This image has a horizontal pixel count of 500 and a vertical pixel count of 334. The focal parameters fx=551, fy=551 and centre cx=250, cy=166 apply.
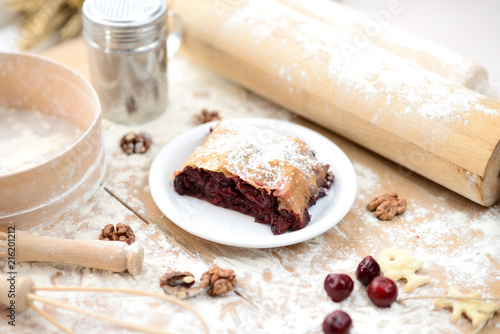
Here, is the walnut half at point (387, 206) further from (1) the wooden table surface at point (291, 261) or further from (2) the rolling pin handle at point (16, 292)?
(2) the rolling pin handle at point (16, 292)

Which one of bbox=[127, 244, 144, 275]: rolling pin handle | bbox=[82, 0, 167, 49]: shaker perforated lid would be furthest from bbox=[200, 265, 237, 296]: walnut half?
bbox=[82, 0, 167, 49]: shaker perforated lid

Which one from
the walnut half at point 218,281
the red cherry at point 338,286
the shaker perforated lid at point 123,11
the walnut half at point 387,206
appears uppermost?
the shaker perforated lid at point 123,11

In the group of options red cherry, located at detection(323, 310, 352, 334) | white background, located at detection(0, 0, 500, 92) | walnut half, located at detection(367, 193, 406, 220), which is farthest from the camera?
white background, located at detection(0, 0, 500, 92)

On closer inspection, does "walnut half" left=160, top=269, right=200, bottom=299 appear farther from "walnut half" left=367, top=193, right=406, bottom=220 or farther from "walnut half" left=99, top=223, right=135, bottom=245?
"walnut half" left=367, top=193, right=406, bottom=220

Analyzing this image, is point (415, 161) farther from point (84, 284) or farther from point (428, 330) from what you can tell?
point (84, 284)

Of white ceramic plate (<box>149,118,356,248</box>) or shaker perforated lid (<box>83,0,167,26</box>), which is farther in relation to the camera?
shaker perforated lid (<box>83,0,167,26</box>)

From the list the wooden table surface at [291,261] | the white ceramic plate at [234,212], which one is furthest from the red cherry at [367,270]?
the white ceramic plate at [234,212]

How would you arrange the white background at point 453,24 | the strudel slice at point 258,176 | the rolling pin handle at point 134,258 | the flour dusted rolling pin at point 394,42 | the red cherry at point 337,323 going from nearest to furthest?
1. the red cherry at point 337,323
2. the rolling pin handle at point 134,258
3. the strudel slice at point 258,176
4. the flour dusted rolling pin at point 394,42
5. the white background at point 453,24
